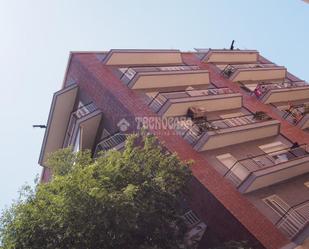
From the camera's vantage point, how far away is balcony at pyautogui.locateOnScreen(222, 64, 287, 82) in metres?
22.8

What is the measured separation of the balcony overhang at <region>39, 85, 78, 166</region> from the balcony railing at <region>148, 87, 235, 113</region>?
4143mm

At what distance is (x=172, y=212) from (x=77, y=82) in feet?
31.4

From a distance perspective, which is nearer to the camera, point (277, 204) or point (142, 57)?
point (277, 204)

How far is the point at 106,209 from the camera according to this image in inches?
410

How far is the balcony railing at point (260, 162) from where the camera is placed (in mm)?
15133

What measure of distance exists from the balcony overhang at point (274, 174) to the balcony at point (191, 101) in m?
4.47

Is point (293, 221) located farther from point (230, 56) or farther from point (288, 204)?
point (230, 56)

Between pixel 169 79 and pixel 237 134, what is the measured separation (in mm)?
4425

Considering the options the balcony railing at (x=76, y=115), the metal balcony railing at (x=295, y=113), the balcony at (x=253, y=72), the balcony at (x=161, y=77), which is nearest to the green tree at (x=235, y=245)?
the balcony at (x=161, y=77)

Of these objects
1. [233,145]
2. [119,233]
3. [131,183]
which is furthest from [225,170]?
[119,233]

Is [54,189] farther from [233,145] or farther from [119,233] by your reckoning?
[233,145]

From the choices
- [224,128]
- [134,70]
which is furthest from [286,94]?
[134,70]

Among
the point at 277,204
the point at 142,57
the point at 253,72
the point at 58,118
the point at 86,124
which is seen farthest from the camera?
the point at 253,72

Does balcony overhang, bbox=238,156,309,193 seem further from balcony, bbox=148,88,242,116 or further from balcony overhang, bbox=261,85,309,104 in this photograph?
balcony overhang, bbox=261,85,309,104
